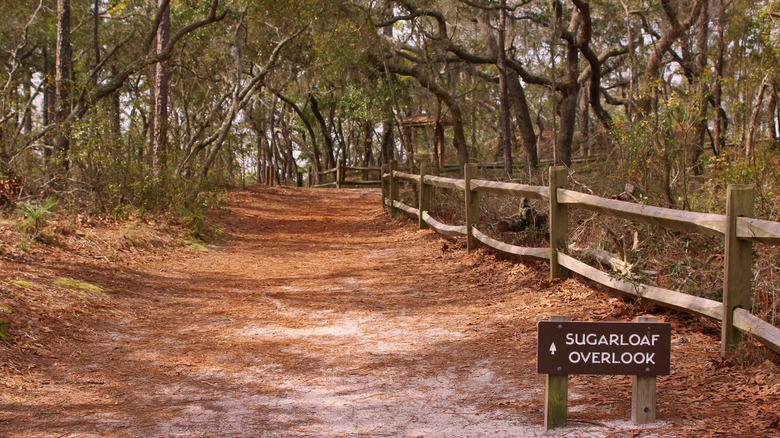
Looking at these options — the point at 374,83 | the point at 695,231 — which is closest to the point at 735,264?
the point at 695,231

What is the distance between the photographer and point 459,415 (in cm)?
408

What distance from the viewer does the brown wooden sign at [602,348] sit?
11.9 feet

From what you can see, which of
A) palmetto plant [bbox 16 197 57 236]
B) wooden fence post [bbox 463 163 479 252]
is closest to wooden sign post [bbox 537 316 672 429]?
wooden fence post [bbox 463 163 479 252]

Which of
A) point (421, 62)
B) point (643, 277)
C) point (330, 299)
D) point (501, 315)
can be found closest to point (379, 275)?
point (330, 299)

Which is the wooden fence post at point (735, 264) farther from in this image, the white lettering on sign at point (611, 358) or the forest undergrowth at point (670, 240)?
the white lettering on sign at point (611, 358)

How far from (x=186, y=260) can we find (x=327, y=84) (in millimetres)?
24503

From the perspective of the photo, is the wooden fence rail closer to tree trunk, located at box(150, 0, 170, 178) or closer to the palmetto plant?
the palmetto plant

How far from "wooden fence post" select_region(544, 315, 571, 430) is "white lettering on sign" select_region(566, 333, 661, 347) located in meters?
0.21

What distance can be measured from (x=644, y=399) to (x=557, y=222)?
3589 millimetres

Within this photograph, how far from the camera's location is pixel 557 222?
7172 millimetres

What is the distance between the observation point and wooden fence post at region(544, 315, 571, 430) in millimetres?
3713

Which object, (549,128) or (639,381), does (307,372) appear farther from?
(549,128)

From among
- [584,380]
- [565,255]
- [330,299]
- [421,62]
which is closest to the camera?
[584,380]

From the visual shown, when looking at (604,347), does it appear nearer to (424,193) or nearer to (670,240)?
(670,240)
